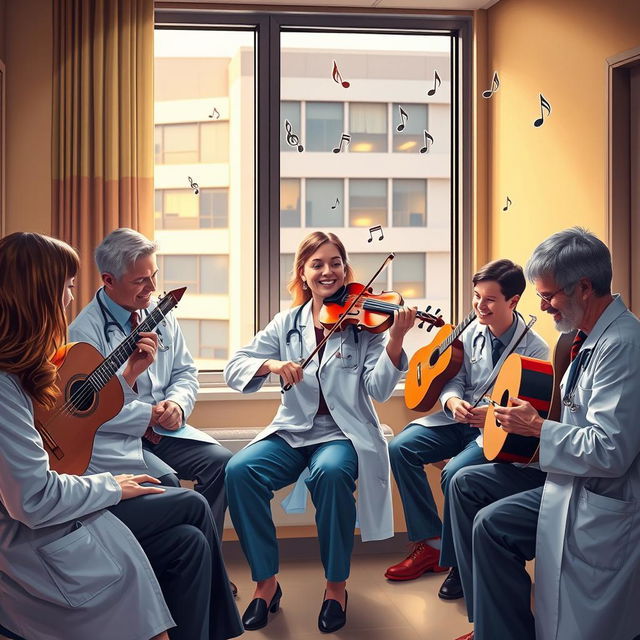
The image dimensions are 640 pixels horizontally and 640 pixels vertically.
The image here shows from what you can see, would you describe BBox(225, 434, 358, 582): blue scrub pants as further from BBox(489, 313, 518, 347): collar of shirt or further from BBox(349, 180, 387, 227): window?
BBox(349, 180, 387, 227): window

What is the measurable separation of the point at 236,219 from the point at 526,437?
1.96 m

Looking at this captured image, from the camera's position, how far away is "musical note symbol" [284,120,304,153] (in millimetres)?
3736

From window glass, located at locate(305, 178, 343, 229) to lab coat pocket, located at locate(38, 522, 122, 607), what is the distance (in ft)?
7.86

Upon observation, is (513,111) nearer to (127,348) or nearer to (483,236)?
(483,236)

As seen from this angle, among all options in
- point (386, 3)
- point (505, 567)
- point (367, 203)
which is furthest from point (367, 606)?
point (386, 3)

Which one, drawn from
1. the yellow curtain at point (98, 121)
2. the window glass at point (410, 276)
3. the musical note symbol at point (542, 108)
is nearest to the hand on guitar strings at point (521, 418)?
the musical note symbol at point (542, 108)

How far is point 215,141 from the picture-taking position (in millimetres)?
3715

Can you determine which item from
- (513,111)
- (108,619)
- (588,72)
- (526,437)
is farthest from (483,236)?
(108,619)

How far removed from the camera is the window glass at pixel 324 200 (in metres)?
3.77

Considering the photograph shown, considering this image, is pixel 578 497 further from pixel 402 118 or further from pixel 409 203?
pixel 402 118

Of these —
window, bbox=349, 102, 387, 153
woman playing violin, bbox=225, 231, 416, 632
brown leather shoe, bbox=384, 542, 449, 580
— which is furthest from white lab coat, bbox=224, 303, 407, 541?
window, bbox=349, 102, 387, 153

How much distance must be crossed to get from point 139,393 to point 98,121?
1308 millimetres

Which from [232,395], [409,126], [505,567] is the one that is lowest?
[505,567]

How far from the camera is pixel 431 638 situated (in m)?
2.49
